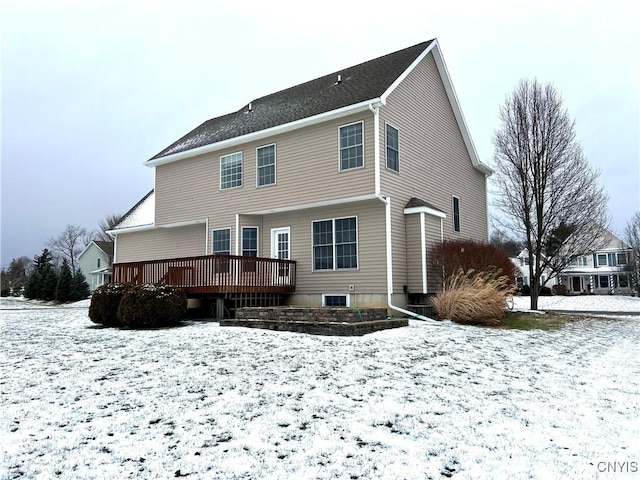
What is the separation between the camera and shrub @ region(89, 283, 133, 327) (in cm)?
1180

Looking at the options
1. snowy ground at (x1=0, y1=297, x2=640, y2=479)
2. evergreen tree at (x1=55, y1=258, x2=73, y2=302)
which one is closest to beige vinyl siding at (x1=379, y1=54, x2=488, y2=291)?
snowy ground at (x1=0, y1=297, x2=640, y2=479)

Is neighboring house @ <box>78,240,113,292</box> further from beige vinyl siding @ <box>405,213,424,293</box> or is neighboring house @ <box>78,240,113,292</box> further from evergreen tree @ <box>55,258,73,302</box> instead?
beige vinyl siding @ <box>405,213,424,293</box>

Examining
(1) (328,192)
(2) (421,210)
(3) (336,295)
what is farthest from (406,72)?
(3) (336,295)

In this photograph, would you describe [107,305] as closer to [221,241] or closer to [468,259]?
[221,241]

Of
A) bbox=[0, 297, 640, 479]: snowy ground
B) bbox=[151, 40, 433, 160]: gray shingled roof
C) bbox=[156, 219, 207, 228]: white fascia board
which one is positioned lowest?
bbox=[0, 297, 640, 479]: snowy ground

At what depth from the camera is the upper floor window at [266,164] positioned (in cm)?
1542

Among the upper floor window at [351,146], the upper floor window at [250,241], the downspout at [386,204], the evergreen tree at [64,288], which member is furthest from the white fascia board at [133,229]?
the evergreen tree at [64,288]

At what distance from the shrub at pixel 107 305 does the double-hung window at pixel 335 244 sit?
5489 millimetres

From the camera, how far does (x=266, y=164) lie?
15.6 meters

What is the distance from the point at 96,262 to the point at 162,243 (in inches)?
1528

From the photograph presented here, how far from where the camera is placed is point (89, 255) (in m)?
54.3

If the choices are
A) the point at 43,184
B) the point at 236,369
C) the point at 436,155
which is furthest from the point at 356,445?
the point at 43,184

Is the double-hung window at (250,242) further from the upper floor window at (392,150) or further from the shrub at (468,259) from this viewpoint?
the shrub at (468,259)

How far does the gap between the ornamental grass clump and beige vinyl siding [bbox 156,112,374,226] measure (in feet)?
11.4
